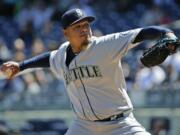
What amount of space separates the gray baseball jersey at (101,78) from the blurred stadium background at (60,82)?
3393mm

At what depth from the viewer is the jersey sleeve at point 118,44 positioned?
5172 millimetres

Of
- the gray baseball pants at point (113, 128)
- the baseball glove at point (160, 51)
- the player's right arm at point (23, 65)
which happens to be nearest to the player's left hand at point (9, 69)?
the player's right arm at point (23, 65)

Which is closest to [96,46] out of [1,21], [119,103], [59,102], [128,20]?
[119,103]

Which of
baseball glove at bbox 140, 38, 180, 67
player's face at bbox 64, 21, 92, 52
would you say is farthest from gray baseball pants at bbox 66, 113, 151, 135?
player's face at bbox 64, 21, 92, 52

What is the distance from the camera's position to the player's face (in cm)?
534

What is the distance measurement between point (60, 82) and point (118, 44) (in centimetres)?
494

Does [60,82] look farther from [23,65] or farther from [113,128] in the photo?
[113,128]

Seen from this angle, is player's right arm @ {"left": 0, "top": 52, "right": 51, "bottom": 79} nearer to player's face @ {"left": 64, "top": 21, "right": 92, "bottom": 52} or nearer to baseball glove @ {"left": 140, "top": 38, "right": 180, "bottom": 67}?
player's face @ {"left": 64, "top": 21, "right": 92, "bottom": 52}

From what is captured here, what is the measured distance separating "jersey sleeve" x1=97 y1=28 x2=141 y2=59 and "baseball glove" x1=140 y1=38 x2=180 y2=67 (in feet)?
0.58

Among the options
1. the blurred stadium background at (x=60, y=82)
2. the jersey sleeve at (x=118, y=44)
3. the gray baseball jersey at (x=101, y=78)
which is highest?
the jersey sleeve at (x=118, y=44)

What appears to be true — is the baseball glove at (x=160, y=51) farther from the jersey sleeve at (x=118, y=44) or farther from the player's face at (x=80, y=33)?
the player's face at (x=80, y=33)

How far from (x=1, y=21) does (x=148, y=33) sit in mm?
10730

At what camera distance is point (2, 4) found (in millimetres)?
15891

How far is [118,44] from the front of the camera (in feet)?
17.1
